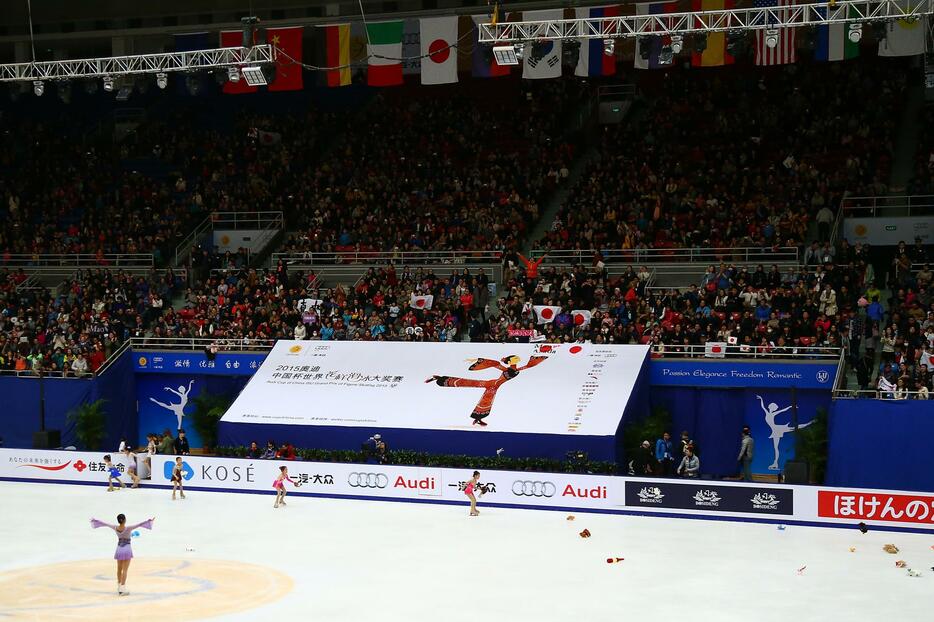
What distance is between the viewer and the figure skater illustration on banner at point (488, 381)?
102 feet

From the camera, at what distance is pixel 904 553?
22.6 m

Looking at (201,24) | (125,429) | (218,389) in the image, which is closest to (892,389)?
(218,389)

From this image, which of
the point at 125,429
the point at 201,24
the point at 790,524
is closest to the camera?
the point at 790,524

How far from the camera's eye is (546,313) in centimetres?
3309

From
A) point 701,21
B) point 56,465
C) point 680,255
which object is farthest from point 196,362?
point 701,21

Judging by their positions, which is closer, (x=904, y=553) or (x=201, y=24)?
(x=904, y=553)

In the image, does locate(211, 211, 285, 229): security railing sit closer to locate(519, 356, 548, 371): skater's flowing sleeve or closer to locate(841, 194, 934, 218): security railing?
locate(519, 356, 548, 371): skater's flowing sleeve

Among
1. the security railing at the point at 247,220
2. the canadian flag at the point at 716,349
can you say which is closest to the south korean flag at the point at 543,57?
the canadian flag at the point at 716,349

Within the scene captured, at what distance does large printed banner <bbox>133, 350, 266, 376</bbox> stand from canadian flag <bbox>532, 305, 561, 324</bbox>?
26.3 ft

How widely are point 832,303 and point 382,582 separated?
15.1m

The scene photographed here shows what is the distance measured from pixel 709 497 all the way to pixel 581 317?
314 inches

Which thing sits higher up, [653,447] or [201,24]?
[201,24]

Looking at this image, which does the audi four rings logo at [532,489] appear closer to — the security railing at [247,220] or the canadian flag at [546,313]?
the canadian flag at [546,313]

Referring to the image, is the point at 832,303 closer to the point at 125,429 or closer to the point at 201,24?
the point at 125,429
